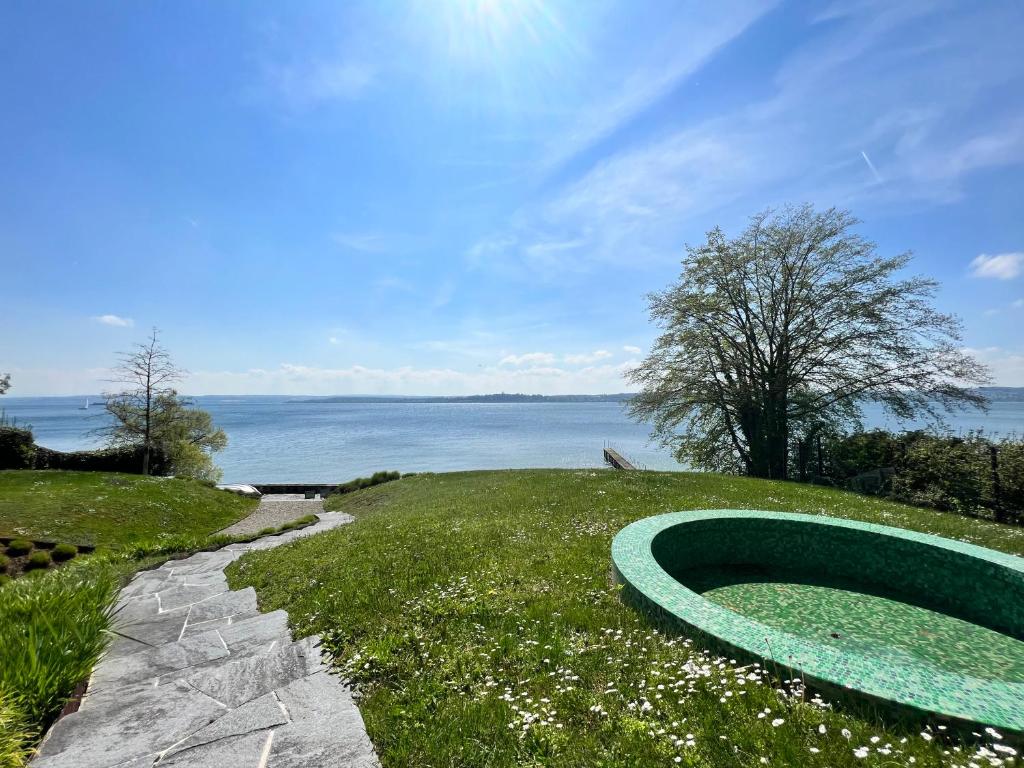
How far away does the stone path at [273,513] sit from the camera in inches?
722

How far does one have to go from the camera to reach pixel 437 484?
74.5 ft

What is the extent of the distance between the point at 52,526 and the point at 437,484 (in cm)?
1412

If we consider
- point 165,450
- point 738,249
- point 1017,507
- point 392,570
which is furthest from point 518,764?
point 165,450

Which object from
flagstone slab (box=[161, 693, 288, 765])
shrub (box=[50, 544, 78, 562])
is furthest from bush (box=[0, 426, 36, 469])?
flagstone slab (box=[161, 693, 288, 765])

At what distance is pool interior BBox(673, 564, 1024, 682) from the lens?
5.29 m

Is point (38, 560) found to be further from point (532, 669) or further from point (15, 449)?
point (15, 449)

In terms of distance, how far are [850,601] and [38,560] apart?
17819mm

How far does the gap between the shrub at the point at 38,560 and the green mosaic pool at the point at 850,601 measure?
46.0 ft

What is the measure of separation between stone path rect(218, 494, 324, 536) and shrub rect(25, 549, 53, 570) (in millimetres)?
5375

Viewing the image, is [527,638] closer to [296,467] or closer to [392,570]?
[392,570]

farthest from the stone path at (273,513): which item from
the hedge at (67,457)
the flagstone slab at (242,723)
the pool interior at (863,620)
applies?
the pool interior at (863,620)

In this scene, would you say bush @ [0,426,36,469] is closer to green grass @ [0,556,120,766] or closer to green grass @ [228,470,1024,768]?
green grass @ [228,470,1024,768]

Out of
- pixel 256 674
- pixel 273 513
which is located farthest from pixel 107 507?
pixel 256 674

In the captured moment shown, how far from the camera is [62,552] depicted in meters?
11.3
